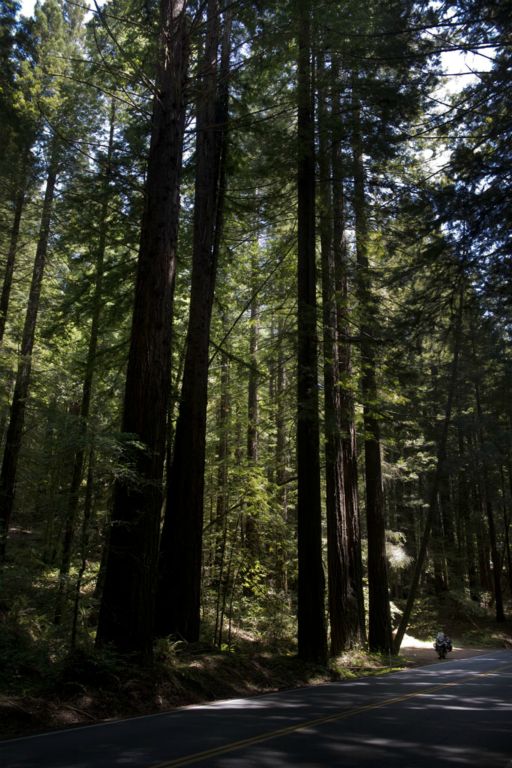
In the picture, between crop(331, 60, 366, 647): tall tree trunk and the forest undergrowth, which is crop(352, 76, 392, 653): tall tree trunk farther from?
the forest undergrowth

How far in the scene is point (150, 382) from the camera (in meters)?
8.33

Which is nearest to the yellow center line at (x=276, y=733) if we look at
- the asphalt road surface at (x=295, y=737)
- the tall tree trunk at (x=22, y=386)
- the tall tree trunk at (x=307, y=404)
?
the asphalt road surface at (x=295, y=737)

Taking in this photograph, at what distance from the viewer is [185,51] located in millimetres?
9555

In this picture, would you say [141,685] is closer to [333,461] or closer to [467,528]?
[333,461]

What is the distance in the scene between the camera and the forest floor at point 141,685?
19.7ft

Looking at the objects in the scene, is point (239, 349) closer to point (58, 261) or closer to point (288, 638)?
point (58, 261)

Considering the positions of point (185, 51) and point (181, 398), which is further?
point (181, 398)

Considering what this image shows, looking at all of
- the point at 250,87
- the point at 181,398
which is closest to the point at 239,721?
the point at 181,398

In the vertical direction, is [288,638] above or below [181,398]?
below

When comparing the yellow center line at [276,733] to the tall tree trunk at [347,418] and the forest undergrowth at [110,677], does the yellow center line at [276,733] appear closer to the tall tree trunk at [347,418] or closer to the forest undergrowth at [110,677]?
the forest undergrowth at [110,677]

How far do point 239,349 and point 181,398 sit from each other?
11436 mm

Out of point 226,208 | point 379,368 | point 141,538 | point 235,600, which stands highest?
point 226,208

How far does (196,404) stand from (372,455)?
7885mm

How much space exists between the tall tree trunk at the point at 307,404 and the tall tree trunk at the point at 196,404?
191 centimetres
